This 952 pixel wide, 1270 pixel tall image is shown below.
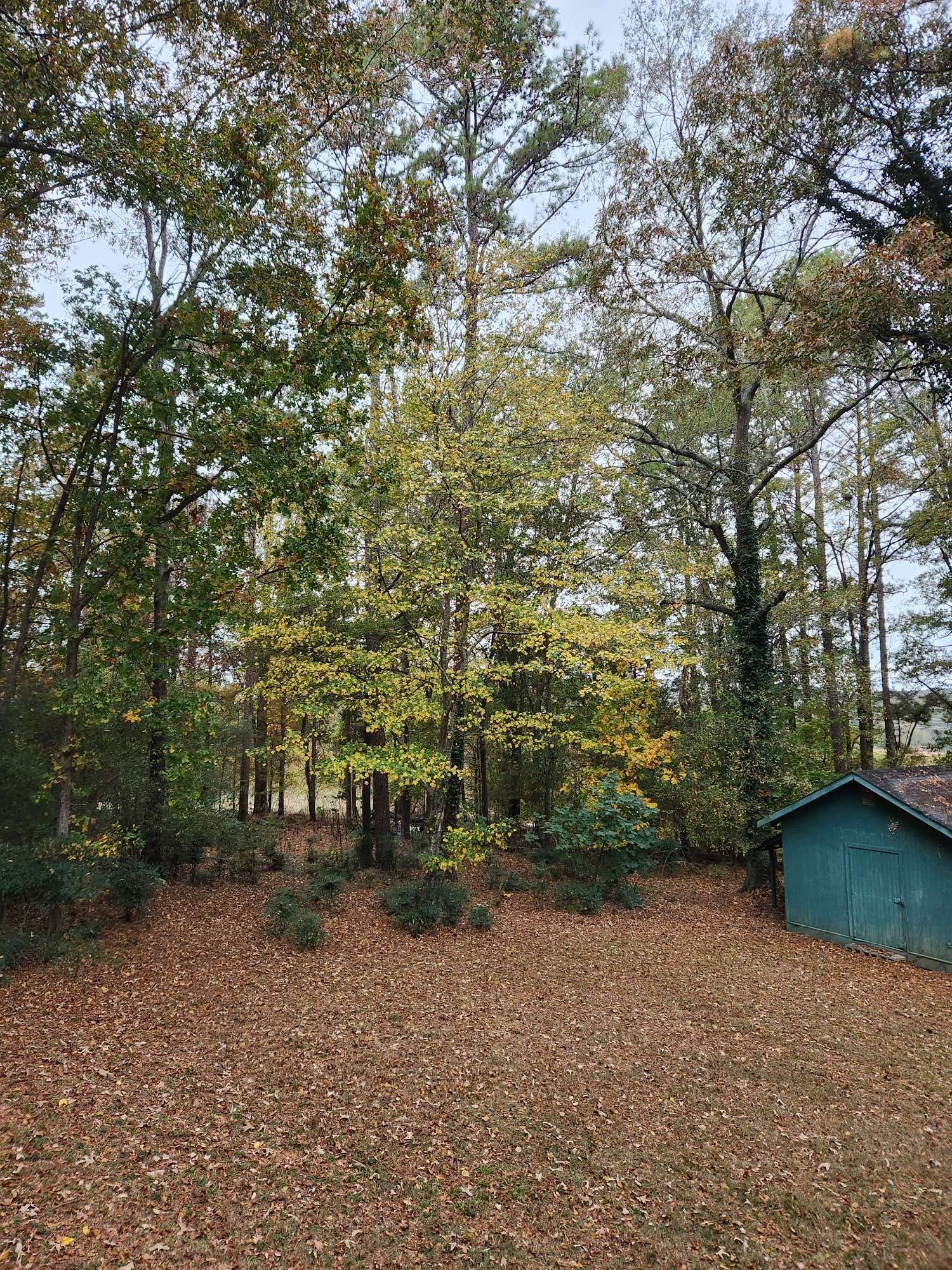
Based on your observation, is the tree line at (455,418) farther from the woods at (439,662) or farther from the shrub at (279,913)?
the shrub at (279,913)

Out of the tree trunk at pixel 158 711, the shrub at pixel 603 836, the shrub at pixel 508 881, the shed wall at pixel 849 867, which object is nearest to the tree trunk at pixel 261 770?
the tree trunk at pixel 158 711

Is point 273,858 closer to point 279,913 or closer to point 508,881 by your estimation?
point 279,913

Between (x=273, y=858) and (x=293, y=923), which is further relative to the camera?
(x=273, y=858)

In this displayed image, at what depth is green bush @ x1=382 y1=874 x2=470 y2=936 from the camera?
36.7 feet

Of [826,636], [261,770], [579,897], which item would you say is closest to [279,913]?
[579,897]

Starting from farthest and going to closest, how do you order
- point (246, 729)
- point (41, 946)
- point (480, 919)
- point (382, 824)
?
1. point (246, 729)
2. point (382, 824)
3. point (480, 919)
4. point (41, 946)

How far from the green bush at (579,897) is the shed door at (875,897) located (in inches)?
202

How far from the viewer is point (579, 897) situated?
13.7 meters

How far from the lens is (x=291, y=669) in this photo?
12.0m

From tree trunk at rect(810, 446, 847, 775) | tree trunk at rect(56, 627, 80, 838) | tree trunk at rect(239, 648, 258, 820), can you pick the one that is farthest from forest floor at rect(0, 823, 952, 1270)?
tree trunk at rect(810, 446, 847, 775)

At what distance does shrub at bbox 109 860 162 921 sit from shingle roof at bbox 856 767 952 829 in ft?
44.2

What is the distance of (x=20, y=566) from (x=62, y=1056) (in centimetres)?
775

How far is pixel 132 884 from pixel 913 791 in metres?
14.4

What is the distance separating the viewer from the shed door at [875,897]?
432 inches
